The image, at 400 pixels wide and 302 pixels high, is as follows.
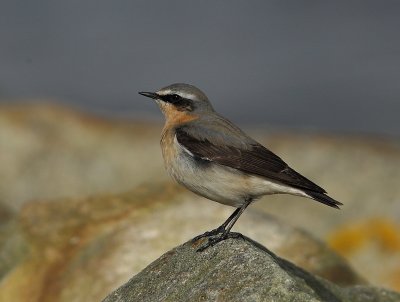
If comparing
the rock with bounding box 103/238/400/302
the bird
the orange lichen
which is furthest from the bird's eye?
the orange lichen

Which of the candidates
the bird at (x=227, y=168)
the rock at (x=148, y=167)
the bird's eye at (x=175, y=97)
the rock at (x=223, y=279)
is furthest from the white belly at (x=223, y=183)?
the rock at (x=148, y=167)

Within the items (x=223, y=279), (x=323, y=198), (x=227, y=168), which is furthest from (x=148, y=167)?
(x=223, y=279)

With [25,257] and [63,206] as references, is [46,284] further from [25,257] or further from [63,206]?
[63,206]

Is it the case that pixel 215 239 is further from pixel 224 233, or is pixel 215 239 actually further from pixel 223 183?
pixel 223 183

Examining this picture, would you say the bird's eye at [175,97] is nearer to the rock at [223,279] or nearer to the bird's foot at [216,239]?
the bird's foot at [216,239]

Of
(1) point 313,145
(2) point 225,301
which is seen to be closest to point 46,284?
(2) point 225,301

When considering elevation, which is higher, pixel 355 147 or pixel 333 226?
pixel 355 147
